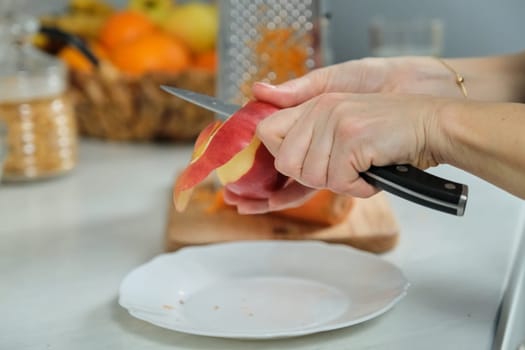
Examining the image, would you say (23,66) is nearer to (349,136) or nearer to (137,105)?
(137,105)

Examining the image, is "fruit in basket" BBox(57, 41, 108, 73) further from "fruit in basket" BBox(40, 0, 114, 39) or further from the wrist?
the wrist

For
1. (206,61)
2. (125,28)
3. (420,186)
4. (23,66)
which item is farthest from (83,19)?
(420,186)

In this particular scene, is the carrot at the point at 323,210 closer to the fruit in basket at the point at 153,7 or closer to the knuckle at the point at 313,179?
the knuckle at the point at 313,179

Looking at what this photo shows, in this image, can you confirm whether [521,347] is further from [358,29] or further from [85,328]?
[358,29]

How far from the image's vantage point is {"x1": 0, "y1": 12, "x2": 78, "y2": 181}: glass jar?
1285 mm

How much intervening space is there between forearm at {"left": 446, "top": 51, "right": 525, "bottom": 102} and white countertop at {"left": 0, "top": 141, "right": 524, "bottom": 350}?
175mm

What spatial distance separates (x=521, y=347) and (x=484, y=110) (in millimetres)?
180

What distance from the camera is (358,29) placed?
6.35 feet

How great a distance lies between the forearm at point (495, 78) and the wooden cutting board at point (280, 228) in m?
0.18

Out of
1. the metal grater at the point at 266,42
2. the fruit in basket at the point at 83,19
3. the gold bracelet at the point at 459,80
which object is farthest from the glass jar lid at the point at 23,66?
the gold bracelet at the point at 459,80

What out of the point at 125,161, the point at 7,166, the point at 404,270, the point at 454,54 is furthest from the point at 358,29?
the point at 404,270

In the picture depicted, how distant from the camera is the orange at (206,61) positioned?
158cm

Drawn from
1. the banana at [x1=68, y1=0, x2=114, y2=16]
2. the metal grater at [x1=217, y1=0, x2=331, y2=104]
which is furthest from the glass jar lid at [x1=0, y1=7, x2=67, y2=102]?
the banana at [x1=68, y1=0, x2=114, y2=16]

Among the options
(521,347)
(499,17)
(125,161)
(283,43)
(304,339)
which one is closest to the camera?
(521,347)
